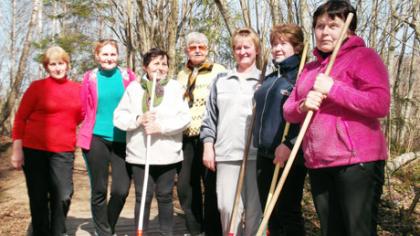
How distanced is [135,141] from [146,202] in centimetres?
53

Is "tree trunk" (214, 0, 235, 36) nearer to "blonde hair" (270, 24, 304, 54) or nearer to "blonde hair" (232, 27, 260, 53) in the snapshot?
"blonde hair" (232, 27, 260, 53)

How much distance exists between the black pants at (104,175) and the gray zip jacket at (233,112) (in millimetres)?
944

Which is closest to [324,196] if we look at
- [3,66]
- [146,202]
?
[146,202]

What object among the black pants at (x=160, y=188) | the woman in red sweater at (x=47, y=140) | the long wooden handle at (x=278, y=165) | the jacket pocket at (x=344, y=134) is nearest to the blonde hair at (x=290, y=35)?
the long wooden handle at (x=278, y=165)

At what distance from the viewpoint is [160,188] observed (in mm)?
Result: 3941

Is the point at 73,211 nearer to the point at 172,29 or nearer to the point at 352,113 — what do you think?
the point at 172,29

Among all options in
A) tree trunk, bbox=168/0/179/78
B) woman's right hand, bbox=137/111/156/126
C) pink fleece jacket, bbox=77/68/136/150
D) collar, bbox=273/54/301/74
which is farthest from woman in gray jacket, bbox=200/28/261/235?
tree trunk, bbox=168/0/179/78

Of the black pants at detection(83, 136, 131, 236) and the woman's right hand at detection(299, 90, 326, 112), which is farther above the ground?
the woman's right hand at detection(299, 90, 326, 112)

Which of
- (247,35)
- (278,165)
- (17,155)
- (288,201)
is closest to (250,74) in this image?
(247,35)

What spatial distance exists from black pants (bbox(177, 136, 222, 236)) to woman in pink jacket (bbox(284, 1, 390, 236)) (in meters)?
1.54

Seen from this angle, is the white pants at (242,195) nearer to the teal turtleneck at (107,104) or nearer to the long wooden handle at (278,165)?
the long wooden handle at (278,165)

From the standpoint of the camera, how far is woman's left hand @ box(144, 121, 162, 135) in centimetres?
374

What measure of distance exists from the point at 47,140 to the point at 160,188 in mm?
1046

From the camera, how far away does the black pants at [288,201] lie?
3.17 meters
